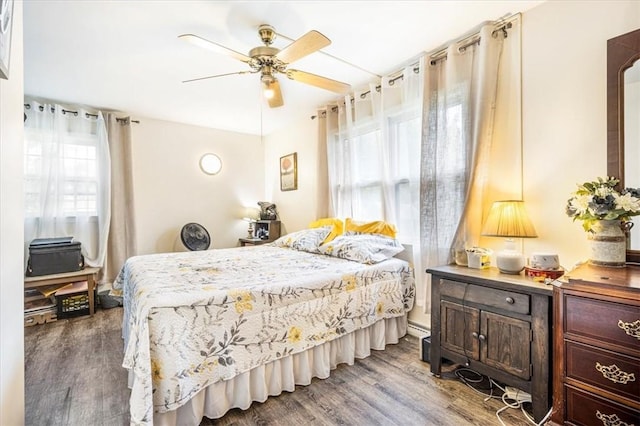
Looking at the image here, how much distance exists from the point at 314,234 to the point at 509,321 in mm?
1955

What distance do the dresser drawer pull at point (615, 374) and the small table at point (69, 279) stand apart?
4340 millimetres

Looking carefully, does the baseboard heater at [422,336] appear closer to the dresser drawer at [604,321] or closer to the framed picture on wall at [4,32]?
the dresser drawer at [604,321]

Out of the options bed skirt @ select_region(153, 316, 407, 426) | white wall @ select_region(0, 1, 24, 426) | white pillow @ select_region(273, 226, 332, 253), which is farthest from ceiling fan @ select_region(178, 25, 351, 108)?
bed skirt @ select_region(153, 316, 407, 426)

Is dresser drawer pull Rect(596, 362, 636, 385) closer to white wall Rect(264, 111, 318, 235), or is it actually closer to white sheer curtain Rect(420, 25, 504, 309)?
white sheer curtain Rect(420, 25, 504, 309)

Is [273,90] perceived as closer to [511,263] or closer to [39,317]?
[511,263]

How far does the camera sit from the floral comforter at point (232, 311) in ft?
4.63

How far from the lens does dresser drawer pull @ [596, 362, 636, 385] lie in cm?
117

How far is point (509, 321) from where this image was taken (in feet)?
5.55

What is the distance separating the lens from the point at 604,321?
1.22 metres

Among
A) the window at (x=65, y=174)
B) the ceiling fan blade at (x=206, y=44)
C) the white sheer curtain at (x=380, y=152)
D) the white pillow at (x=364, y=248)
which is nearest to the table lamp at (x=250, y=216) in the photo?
the white sheer curtain at (x=380, y=152)

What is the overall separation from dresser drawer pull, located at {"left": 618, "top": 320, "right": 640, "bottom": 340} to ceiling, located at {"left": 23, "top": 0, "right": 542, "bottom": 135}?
6.54 ft

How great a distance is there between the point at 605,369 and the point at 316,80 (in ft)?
7.89

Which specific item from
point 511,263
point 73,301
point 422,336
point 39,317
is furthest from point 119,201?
point 511,263

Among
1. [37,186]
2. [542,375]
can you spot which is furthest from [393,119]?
[37,186]
